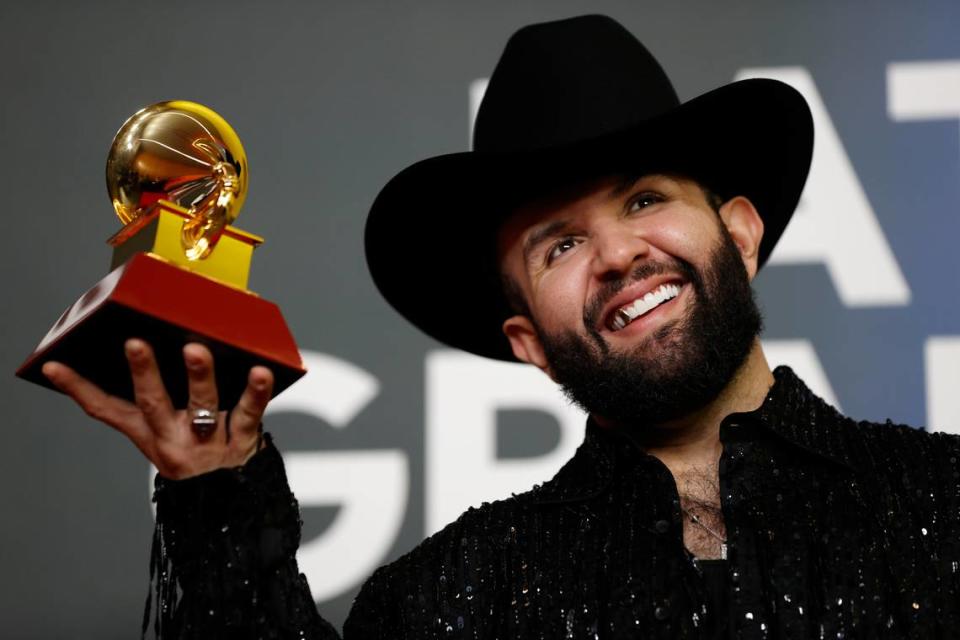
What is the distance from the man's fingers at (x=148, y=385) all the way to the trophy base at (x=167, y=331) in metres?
0.04

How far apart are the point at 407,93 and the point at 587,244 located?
1211 millimetres

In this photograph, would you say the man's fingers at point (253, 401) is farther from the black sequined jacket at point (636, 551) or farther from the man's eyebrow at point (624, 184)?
the man's eyebrow at point (624, 184)

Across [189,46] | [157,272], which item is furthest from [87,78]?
[157,272]

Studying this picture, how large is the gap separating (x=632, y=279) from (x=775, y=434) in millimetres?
324

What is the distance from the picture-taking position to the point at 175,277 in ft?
5.08

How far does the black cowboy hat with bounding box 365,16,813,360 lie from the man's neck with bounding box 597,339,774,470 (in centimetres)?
37

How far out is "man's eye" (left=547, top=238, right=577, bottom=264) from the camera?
6.72ft

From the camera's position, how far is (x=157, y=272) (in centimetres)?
153

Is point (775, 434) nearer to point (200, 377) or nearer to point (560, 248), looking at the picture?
point (560, 248)

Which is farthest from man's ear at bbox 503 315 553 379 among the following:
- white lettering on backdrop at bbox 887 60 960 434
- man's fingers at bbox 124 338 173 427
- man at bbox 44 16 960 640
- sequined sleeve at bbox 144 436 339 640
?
white lettering on backdrop at bbox 887 60 960 434

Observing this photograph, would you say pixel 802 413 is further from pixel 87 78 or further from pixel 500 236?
pixel 87 78

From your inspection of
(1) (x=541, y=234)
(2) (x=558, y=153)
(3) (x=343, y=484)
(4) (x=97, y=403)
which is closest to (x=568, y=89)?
(2) (x=558, y=153)

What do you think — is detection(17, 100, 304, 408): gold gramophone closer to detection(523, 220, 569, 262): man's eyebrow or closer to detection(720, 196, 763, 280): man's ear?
detection(523, 220, 569, 262): man's eyebrow

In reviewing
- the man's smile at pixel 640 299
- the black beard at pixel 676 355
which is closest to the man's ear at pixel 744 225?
the black beard at pixel 676 355
